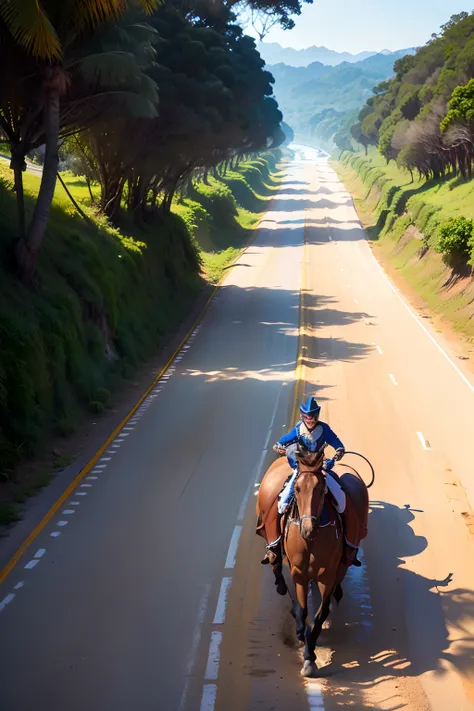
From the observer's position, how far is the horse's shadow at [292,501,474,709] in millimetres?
10242

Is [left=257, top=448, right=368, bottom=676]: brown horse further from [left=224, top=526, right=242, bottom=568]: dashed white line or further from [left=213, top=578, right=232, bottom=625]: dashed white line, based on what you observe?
[left=224, top=526, right=242, bottom=568]: dashed white line

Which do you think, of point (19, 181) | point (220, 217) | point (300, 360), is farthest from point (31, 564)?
point (220, 217)

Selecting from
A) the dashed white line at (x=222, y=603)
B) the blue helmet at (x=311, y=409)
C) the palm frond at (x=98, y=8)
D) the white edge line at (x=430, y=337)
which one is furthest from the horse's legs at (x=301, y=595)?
the white edge line at (x=430, y=337)

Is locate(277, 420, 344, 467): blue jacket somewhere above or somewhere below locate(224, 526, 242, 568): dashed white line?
above

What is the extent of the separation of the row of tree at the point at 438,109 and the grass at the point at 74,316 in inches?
820

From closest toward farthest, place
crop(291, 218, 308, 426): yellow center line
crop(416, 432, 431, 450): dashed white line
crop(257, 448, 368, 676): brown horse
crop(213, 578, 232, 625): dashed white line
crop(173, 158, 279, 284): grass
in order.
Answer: crop(257, 448, 368, 676): brown horse → crop(213, 578, 232, 625): dashed white line → crop(416, 432, 431, 450): dashed white line → crop(291, 218, 308, 426): yellow center line → crop(173, 158, 279, 284): grass

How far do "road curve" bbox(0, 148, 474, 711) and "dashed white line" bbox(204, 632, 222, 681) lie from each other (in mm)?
24

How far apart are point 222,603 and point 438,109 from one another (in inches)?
2376

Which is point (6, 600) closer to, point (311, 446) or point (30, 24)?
point (311, 446)

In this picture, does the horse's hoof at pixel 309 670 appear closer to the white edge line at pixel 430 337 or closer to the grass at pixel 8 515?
the grass at pixel 8 515

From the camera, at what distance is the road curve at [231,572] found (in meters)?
9.92

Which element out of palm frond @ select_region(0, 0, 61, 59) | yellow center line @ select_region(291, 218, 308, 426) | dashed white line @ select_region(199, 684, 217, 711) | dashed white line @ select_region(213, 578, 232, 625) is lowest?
yellow center line @ select_region(291, 218, 308, 426)

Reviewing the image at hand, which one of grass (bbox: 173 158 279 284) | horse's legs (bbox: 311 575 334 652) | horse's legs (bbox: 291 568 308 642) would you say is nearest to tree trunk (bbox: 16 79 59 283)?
horse's legs (bbox: 291 568 308 642)

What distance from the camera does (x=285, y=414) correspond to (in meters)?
23.7
